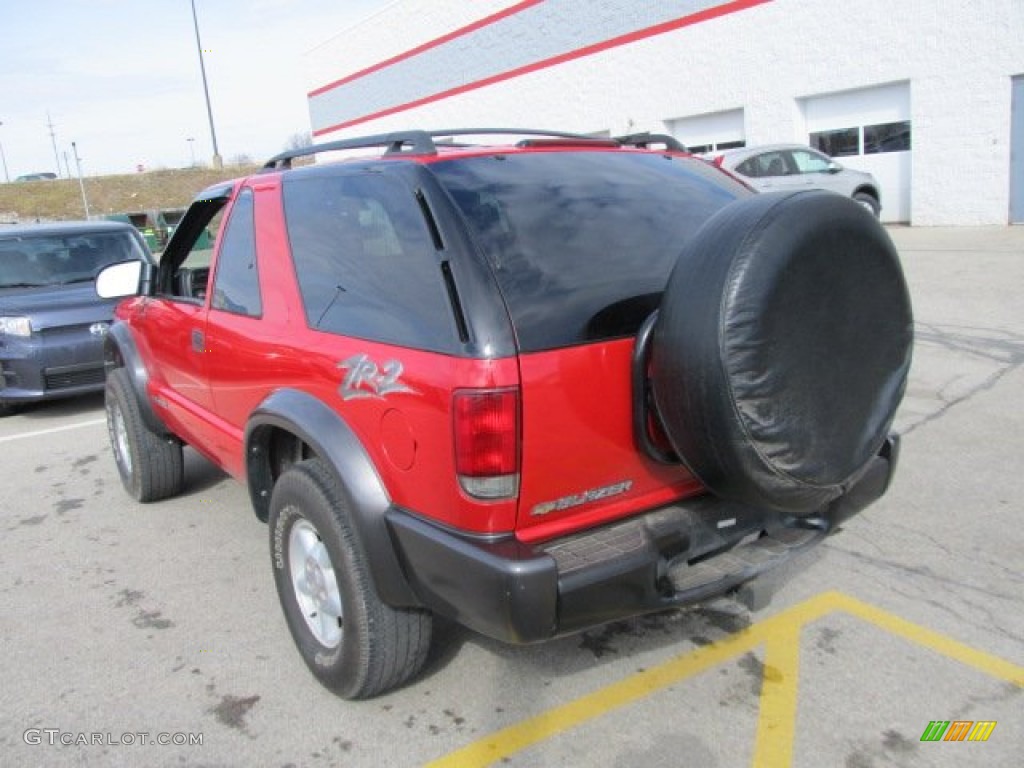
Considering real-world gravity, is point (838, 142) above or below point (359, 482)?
above

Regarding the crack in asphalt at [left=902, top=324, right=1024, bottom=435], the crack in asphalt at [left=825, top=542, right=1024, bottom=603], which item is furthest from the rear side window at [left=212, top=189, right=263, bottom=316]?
the crack in asphalt at [left=902, top=324, right=1024, bottom=435]

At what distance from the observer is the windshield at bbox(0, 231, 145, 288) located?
8039mm

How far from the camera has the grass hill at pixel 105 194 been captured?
5519 centimetres

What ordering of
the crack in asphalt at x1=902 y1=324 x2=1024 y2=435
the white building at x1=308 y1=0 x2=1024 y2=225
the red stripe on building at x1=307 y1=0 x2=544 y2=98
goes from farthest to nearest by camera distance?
the red stripe on building at x1=307 y1=0 x2=544 y2=98, the white building at x1=308 y1=0 x2=1024 y2=225, the crack in asphalt at x1=902 y1=324 x2=1024 y2=435

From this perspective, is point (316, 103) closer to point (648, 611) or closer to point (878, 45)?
point (878, 45)

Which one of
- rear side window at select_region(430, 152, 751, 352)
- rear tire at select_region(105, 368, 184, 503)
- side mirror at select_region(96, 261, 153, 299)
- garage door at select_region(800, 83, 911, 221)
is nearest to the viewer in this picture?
rear side window at select_region(430, 152, 751, 352)

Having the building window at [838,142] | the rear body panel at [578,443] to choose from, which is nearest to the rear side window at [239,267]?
the rear body panel at [578,443]

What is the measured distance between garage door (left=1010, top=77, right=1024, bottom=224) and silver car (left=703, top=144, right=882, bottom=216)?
7.69ft

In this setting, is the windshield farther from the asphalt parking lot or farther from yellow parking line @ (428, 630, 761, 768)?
yellow parking line @ (428, 630, 761, 768)

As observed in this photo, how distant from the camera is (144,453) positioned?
482 centimetres

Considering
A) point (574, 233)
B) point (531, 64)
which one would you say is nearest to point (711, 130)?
point (531, 64)

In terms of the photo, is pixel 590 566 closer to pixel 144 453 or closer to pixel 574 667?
pixel 574 667

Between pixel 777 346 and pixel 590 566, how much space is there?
79 cm

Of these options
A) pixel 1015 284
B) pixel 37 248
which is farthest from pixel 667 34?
pixel 37 248
